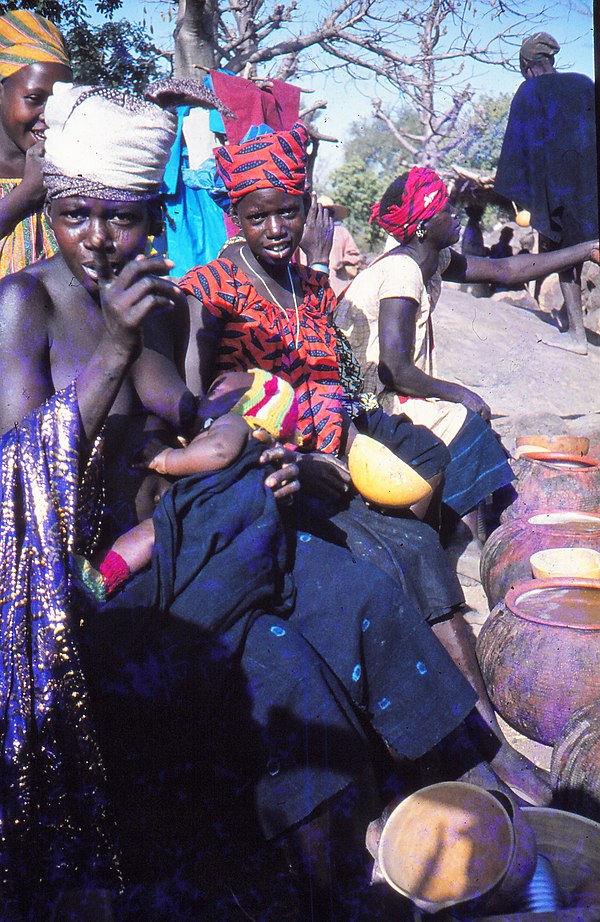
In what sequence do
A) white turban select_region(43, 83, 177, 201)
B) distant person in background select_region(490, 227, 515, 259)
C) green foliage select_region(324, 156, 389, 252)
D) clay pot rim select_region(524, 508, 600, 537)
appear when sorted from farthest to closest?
green foliage select_region(324, 156, 389, 252)
distant person in background select_region(490, 227, 515, 259)
clay pot rim select_region(524, 508, 600, 537)
white turban select_region(43, 83, 177, 201)

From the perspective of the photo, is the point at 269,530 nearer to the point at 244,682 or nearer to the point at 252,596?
the point at 252,596

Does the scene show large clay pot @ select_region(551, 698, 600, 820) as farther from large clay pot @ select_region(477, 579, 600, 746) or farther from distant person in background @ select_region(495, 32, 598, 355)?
distant person in background @ select_region(495, 32, 598, 355)

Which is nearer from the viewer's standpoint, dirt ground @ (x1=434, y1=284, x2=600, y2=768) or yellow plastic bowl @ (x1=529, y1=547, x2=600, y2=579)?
yellow plastic bowl @ (x1=529, y1=547, x2=600, y2=579)

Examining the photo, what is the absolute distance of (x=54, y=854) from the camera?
6.25ft

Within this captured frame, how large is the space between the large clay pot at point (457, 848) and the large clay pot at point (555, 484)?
77.6 inches

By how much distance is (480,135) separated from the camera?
612 inches

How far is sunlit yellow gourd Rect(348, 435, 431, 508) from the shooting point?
2812 mm

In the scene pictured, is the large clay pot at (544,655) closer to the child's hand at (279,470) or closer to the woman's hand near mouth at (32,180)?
the child's hand at (279,470)

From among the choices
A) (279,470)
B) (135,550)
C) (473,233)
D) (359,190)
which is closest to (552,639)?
(279,470)

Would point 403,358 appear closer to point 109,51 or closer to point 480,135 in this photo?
point 109,51

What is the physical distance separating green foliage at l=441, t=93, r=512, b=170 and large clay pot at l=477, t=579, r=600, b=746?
13005 millimetres

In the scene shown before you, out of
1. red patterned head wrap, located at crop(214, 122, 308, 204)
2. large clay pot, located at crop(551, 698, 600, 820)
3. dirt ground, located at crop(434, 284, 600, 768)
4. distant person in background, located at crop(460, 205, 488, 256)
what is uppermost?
red patterned head wrap, located at crop(214, 122, 308, 204)

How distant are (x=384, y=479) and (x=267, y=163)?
1.26 m

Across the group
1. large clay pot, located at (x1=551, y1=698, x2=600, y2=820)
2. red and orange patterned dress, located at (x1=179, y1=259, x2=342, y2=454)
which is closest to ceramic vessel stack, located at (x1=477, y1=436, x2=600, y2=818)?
large clay pot, located at (x1=551, y1=698, x2=600, y2=820)
